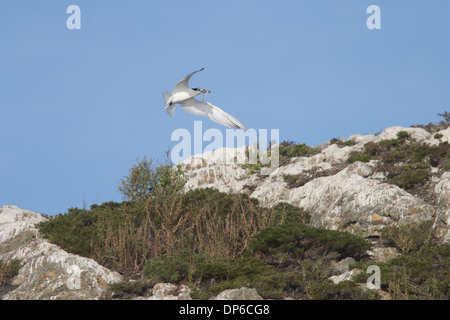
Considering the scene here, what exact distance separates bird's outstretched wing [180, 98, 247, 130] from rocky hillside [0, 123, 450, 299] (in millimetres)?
2379

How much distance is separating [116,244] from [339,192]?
7.48m

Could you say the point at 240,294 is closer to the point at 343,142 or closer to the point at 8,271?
the point at 8,271

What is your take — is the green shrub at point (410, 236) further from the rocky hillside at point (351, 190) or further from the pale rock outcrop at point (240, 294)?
the pale rock outcrop at point (240, 294)

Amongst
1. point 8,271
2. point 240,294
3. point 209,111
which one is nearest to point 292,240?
point 240,294

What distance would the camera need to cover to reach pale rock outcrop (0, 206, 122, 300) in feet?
39.2

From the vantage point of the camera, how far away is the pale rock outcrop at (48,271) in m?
12.0

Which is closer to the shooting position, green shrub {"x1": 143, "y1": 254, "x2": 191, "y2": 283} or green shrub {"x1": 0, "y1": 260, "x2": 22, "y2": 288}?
green shrub {"x1": 143, "y1": 254, "x2": 191, "y2": 283}

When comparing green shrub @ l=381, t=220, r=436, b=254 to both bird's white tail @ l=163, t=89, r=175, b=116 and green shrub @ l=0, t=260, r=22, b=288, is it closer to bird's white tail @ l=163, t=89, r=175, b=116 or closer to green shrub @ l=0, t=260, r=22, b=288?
bird's white tail @ l=163, t=89, r=175, b=116

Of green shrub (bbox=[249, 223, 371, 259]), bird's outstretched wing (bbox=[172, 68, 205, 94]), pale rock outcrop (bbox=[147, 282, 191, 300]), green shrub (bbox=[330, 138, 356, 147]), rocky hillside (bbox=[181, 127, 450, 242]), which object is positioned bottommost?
pale rock outcrop (bbox=[147, 282, 191, 300])

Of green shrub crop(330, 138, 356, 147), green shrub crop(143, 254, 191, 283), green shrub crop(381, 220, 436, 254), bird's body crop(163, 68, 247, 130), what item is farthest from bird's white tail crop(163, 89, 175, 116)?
green shrub crop(330, 138, 356, 147)

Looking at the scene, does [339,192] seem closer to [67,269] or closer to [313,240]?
[313,240]

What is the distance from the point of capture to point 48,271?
41.2 feet
